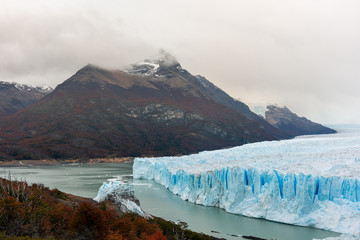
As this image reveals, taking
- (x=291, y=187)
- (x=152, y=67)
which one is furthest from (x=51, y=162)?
(x=152, y=67)

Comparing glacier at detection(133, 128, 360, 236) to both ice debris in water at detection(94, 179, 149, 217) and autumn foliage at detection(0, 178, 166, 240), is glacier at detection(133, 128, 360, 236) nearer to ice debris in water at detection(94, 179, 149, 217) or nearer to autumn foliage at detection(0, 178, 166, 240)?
ice debris in water at detection(94, 179, 149, 217)

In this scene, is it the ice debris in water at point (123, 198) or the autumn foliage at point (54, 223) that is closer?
the autumn foliage at point (54, 223)

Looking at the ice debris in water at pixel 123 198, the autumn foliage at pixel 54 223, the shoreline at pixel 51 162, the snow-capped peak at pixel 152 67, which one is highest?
the snow-capped peak at pixel 152 67

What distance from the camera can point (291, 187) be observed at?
2006 cm

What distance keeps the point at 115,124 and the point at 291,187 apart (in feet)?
303

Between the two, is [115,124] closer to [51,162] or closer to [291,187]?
[51,162]

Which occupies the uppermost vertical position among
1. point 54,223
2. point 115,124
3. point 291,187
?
point 115,124

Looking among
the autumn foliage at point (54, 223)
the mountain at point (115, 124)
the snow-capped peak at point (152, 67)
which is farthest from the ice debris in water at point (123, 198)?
the snow-capped peak at point (152, 67)

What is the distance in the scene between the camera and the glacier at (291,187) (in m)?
17.8

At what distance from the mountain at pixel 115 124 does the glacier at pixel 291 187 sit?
6365 centimetres

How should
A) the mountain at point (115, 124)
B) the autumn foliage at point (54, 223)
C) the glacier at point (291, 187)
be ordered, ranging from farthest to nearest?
1. the mountain at point (115, 124)
2. the glacier at point (291, 187)
3. the autumn foliage at point (54, 223)

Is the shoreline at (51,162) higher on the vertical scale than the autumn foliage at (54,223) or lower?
lower

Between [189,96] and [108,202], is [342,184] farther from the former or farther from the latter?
[189,96]

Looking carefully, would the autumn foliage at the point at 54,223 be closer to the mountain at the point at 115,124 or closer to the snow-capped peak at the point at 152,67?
the mountain at the point at 115,124
